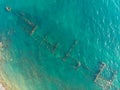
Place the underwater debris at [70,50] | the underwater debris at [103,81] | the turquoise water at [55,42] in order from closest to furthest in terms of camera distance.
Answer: the turquoise water at [55,42] < the underwater debris at [70,50] < the underwater debris at [103,81]

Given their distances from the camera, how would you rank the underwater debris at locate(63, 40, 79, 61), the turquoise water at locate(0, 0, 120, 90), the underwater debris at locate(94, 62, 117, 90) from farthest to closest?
1. the underwater debris at locate(94, 62, 117, 90)
2. the underwater debris at locate(63, 40, 79, 61)
3. the turquoise water at locate(0, 0, 120, 90)

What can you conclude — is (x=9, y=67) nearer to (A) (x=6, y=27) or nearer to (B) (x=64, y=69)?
(A) (x=6, y=27)

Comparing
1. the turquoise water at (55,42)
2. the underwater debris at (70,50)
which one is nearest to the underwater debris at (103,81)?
the turquoise water at (55,42)

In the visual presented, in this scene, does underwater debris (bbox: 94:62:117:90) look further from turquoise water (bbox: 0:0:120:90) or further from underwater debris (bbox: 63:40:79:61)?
underwater debris (bbox: 63:40:79:61)

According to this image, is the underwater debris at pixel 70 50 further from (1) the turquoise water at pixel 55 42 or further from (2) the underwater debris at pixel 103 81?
(2) the underwater debris at pixel 103 81

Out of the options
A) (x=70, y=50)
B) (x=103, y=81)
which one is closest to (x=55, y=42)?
(x=70, y=50)

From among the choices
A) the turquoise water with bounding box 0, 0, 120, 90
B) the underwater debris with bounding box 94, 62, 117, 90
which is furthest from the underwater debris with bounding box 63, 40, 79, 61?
the underwater debris with bounding box 94, 62, 117, 90

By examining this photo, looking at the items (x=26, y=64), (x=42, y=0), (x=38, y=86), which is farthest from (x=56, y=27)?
(x=38, y=86)

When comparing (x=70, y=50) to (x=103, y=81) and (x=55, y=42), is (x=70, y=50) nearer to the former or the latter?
(x=55, y=42)
